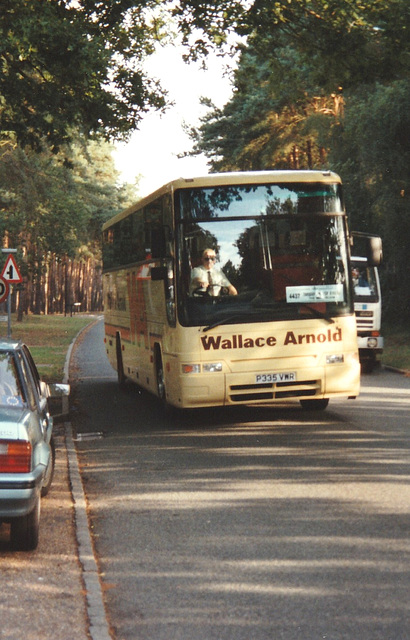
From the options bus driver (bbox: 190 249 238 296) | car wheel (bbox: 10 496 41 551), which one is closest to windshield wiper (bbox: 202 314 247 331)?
bus driver (bbox: 190 249 238 296)

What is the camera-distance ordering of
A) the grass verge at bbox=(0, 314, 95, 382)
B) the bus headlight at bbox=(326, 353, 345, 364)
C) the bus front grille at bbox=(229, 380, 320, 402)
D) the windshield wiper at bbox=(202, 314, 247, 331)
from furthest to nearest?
the grass verge at bbox=(0, 314, 95, 382) < the bus headlight at bbox=(326, 353, 345, 364) < the bus front grille at bbox=(229, 380, 320, 402) < the windshield wiper at bbox=(202, 314, 247, 331)

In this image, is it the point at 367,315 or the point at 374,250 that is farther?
the point at 367,315

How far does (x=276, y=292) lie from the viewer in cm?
1388

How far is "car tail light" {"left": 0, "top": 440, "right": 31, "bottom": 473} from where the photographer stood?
6992 millimetres

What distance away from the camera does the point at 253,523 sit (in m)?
8.30

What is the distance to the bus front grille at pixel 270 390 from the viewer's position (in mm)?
13789

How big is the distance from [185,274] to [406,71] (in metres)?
5.65

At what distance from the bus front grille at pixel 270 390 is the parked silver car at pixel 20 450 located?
18.3 ft

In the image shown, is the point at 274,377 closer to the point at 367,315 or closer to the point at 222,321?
the point at 222,321

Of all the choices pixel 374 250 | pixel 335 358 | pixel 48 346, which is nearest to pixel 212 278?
pixel 335 358

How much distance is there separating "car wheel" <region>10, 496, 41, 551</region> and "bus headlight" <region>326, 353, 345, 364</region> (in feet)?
23.1

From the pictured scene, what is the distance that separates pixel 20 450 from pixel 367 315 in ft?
57.4

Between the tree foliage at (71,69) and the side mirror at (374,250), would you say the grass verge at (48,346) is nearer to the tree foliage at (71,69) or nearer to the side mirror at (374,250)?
the tree foliage at (71,69)

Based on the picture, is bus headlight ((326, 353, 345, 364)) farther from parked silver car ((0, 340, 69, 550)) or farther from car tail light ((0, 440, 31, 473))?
car tail light ((0, 440, 31, 473))
